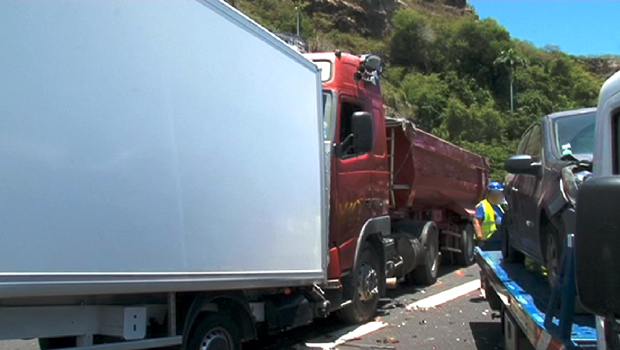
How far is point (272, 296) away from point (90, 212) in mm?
3030

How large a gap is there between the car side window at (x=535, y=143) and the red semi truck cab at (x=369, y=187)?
5.46 ft

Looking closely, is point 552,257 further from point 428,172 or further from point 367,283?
point 428,172

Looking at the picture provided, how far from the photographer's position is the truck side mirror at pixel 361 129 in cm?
732

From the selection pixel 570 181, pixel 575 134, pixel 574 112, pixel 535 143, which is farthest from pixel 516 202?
pixel 570 181

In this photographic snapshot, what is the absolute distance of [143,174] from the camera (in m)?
4.03

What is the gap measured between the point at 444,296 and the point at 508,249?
348 centimetres

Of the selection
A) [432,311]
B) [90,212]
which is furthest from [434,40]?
[90,212]

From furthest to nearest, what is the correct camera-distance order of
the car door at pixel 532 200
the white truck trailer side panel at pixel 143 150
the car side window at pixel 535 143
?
1. the car side window at pixel 535 143
2. the car door at pixel 532 200
3. the white truck trailer side panel at pixel 143 150

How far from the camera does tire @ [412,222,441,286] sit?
11742 mm

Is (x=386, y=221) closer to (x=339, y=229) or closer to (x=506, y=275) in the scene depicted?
(x=339, y=229)

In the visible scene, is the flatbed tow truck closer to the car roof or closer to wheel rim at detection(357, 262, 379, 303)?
the car roof

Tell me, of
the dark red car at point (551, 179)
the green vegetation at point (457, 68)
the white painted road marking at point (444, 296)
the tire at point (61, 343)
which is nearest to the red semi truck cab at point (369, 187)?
the white painted road marking at point (444, 296)

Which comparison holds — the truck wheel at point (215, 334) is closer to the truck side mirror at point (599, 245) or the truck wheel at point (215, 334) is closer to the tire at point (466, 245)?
the truck side mirror at point (599, 245)

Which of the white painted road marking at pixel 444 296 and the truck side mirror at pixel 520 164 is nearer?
the truck side mirror at pixel 520 164
